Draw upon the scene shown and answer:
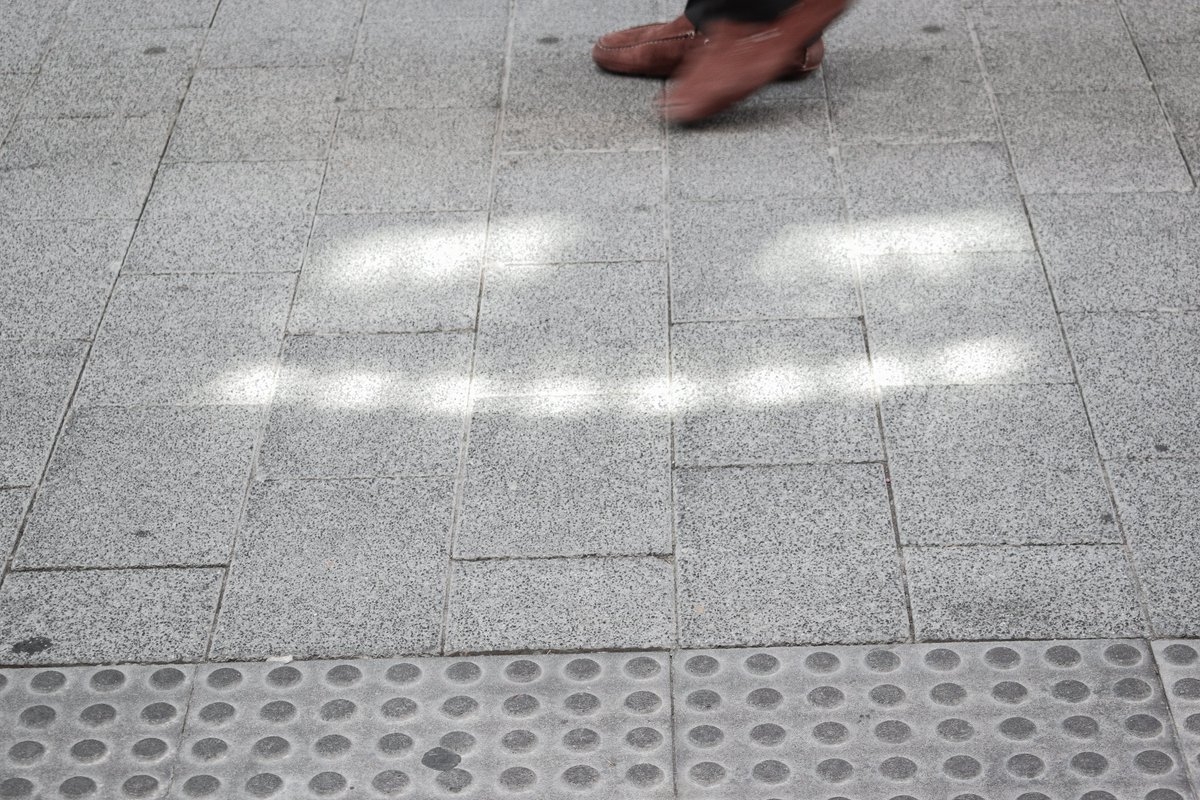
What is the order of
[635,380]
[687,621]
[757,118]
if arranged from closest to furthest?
[687,621]
[635,380]
[757,118]

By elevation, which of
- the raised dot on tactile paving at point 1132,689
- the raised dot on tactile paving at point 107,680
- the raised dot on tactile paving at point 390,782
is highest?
the raised dot on tactile paving at point 107,680

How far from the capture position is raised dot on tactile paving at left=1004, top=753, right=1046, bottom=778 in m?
2.81

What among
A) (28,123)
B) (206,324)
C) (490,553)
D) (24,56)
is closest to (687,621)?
(490,553)

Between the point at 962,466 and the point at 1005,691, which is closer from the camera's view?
the point at 1005,691

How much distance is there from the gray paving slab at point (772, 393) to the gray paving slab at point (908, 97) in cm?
110

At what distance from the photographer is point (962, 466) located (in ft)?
11.5

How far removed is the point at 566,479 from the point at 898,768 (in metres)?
1.11

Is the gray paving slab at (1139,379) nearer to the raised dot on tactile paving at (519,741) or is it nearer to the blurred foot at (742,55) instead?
the blurred foot at (742,55)

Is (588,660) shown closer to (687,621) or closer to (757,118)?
(687,621)

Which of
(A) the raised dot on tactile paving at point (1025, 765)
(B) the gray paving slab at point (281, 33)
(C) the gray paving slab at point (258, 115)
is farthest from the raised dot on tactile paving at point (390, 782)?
(B) the gray paving slab at point (281, 33)

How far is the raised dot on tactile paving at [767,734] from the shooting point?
291 cm

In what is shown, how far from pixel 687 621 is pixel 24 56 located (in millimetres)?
3777

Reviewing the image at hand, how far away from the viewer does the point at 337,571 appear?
3.34 metres

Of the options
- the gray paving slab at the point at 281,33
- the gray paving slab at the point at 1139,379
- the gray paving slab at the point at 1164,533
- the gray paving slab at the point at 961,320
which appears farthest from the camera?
the gray paving slab at the point at 281,33
